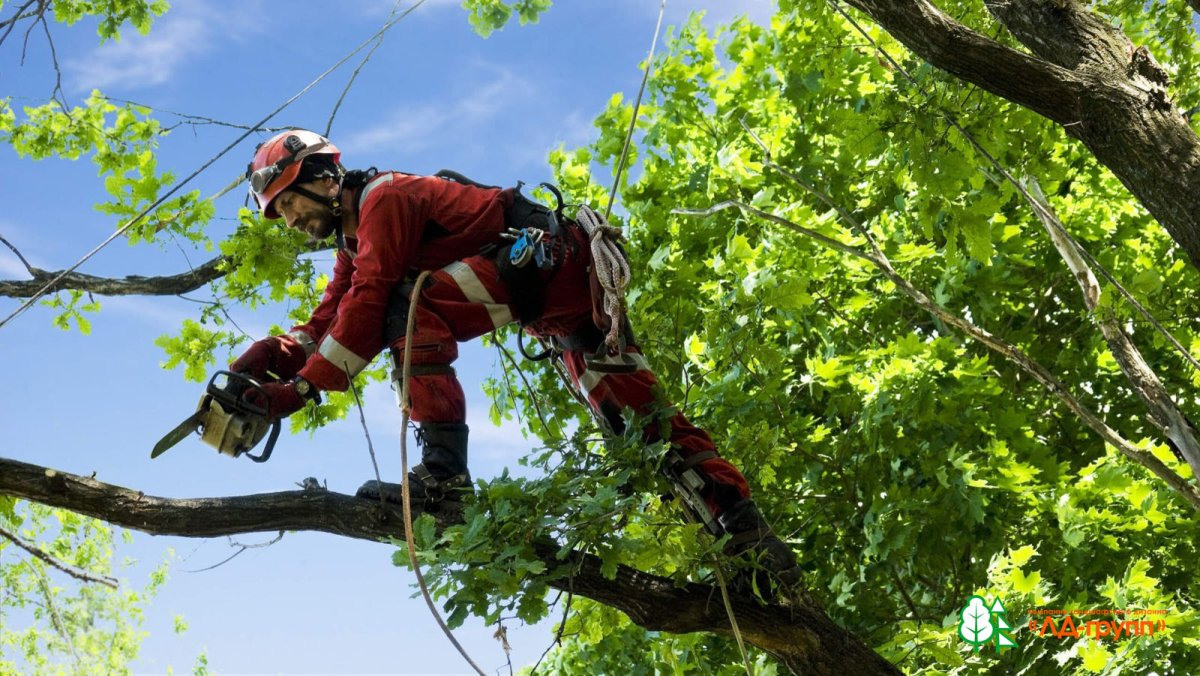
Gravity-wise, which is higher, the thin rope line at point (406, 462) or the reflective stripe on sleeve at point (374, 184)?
the reflective stripe on sleeve at point (374, 184)

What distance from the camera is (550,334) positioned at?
4055 millimetres

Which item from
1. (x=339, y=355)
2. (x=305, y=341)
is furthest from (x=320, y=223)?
(x=339, y=355)

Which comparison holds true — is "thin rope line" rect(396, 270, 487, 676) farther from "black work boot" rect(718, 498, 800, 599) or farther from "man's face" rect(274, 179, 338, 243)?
"black work boot" rect(718, 498, 800, 599)

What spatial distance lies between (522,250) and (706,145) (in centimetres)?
352

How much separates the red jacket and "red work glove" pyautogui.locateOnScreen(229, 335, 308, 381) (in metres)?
0.27

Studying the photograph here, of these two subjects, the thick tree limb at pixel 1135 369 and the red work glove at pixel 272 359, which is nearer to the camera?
the thick tree limb at pixel 1135 369

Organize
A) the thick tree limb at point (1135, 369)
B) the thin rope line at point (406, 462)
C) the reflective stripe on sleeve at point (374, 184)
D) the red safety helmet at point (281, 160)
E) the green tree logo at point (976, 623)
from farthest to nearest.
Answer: the green tree logo at point (976, 623) → the red safety helmet at point (281, 160) → the reflective stripe on sleeve at point (374, 184) → the thick tree limb at point (1135, 369) → the thin rope line at point (406, 462)

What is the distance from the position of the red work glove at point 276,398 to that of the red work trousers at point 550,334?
38cm

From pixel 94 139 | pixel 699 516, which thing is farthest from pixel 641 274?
pixel 94 139

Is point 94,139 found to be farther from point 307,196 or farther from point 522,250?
point 522,250

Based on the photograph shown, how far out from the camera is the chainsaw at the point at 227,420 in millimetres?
3533

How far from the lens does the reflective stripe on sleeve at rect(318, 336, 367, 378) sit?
11.6ft

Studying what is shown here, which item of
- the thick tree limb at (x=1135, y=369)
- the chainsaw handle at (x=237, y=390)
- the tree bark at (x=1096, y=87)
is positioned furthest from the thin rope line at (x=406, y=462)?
the thick tree limb at (x=1135, y=369)

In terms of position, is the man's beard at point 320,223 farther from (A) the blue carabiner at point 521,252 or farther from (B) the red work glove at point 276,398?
(A) the blue carabiner at point 521,252
